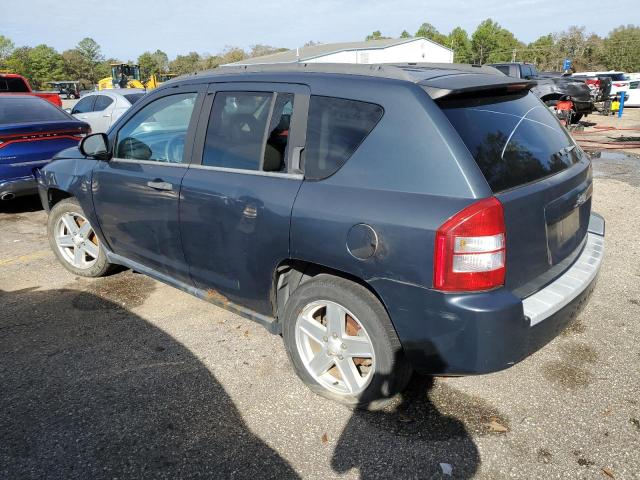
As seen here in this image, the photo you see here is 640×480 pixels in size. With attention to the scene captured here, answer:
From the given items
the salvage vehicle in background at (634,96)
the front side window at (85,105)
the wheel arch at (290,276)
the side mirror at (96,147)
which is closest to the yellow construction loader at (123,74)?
the front side window at (85,105)

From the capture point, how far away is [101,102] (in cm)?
1155

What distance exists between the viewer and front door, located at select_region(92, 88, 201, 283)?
136 inches

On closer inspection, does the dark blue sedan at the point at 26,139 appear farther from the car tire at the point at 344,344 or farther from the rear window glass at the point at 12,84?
the rear window glass at the point at 12,84

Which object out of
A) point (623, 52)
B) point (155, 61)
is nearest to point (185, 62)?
point (155, 61)

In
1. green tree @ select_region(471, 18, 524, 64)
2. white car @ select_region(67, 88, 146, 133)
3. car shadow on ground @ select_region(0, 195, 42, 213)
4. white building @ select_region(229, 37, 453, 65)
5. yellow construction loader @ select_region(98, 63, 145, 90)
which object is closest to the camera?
car shadow on ground @ select_region(0, 195, 42, 213)

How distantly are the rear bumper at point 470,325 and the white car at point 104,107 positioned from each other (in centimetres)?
1034

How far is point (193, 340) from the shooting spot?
3.58 meters

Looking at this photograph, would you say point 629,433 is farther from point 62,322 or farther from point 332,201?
point 62,322

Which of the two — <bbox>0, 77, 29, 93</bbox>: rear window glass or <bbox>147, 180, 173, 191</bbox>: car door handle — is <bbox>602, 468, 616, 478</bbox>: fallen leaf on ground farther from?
<bbox>0, 77, 29, 93</bbox>: rear window glass

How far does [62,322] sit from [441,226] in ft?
10.3

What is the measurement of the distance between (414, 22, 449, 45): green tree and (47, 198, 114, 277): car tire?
106675 mm

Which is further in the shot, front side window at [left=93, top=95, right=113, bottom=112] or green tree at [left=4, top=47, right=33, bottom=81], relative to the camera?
green tree at [left=4, top=47, right=33, bottom=81]

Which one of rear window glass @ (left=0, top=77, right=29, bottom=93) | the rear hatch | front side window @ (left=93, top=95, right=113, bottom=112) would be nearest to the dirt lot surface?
the rear hatch

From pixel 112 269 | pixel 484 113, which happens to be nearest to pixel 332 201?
pixel 484 113
